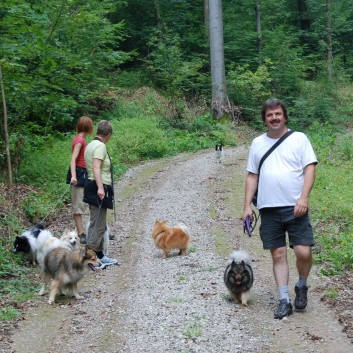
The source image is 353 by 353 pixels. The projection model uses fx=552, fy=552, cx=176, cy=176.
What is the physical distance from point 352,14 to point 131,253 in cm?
3720

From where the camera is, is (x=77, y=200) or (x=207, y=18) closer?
(x=77, y=200)

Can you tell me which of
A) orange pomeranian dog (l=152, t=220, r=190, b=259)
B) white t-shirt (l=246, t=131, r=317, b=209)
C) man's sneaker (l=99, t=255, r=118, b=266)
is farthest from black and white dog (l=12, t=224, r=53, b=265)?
white t-shirt (l=246, t=131, r=317, b=209)

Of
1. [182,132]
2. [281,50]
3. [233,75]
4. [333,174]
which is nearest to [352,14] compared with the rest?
[281,50]

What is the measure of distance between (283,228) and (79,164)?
4.29 m

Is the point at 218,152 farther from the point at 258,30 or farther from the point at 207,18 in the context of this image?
the point at 258,30

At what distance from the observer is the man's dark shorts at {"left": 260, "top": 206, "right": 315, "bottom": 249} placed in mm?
5812

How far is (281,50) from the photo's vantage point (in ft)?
96.2

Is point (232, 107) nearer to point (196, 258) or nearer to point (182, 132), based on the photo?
point (182, 132)

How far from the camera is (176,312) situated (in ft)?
20.2

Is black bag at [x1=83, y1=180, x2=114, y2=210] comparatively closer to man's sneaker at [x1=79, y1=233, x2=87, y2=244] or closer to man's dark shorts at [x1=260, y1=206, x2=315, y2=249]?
man's sneaker at [x1=79, y1=233, x2=87, y2=244]

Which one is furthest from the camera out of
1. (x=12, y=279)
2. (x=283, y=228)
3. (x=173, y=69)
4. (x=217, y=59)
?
(x=173, y=69)

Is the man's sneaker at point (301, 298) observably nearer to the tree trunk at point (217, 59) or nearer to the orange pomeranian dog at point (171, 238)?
the orange pomeranian dog at point (171, 238)

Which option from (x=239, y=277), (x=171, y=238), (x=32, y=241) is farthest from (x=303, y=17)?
(x=239, y=277)

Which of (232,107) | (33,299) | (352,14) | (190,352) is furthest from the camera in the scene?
(352,14)
